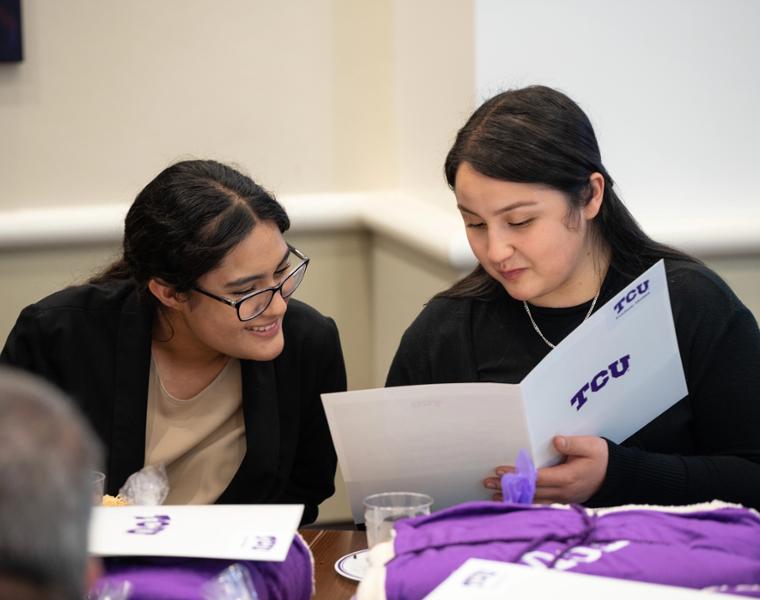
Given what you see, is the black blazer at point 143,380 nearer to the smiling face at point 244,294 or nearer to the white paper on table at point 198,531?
the smiling face at point 244,294

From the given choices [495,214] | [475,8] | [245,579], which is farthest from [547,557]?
[475,8]

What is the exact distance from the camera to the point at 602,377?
1688mm

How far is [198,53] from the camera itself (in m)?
3.24

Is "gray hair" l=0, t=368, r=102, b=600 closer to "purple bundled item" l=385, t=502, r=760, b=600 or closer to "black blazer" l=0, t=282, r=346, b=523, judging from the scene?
"purple bundled item" l=385, t=502, r=760, b=600

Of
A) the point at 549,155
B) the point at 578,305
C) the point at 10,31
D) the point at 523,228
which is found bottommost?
the point at 578,305

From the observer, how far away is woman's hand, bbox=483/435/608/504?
1676 mm

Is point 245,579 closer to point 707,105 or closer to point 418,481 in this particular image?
point 418,481

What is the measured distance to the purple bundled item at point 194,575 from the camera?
1143mm

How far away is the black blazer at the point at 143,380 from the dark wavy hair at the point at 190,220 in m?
0.12

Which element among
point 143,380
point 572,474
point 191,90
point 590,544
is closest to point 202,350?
point 143,380

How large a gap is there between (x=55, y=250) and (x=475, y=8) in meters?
1.45

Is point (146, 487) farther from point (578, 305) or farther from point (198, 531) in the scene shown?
point (578, 305)

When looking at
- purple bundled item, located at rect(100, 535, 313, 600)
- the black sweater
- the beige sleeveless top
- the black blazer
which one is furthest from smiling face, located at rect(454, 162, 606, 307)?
purple bundled item, located at rect(100, 535, 313, 600)

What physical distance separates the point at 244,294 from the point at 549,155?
1.91 feet
